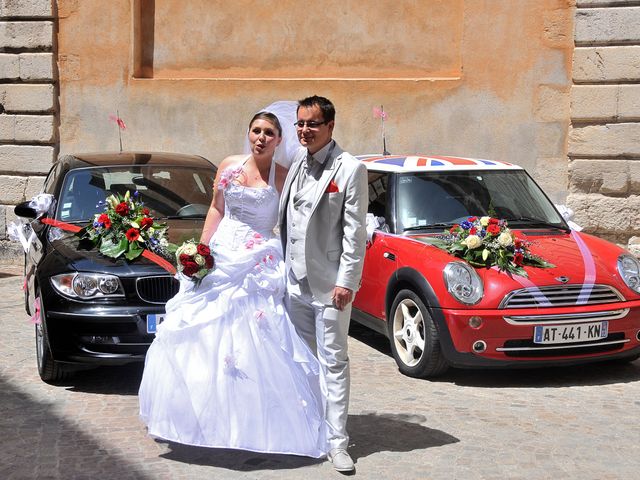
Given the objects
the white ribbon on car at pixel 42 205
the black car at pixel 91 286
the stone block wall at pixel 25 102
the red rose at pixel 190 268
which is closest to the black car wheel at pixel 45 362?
the black car at pixel 91 286

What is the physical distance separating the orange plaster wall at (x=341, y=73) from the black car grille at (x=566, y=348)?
4.65 m

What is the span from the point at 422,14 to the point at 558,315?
20.4 ft

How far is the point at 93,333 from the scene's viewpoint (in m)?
6.20

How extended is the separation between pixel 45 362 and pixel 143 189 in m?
1.74

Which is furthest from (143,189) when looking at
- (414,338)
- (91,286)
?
(414,338)

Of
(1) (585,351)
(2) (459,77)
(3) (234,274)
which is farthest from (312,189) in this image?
(2) (459,77)

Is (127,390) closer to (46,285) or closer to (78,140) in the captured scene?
(46,285)

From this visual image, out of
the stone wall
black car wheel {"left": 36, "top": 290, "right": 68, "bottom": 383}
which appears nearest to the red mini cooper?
black car wheel {"left": 36, "top": 290, "right": 68, "bottom": 383}

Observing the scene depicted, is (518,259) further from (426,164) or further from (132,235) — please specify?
(132,235)

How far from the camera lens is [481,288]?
6609mm

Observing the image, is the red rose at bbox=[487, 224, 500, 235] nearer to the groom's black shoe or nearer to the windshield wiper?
the windshield wiper

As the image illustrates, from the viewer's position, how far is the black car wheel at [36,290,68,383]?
6453mm

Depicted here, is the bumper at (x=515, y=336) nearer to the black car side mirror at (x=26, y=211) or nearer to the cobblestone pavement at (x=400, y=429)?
the cobblestone pavement at (x=400, y=429)

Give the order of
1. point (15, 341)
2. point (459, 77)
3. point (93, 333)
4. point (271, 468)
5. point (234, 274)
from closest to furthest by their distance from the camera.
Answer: point (271, 468) < point (234, 274) < point (93, 333) < point (15, 341) < point (459, 77)
